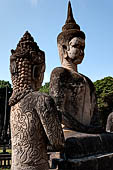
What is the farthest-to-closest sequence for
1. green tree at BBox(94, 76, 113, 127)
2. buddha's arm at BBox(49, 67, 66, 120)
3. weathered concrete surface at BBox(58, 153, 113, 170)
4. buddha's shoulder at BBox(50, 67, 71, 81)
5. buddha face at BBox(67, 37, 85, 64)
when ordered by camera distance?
green tree at BBox(94, 76, 113, 127)
buddha face at BBox(67, 37, 85, 64)
buddha's shoulder at BBox(50, 67, 71, 81)
buddha's arm at BBox(49, 67, 66, 120)
weathered concrete surface at BBox(58, 153, 113, 170)

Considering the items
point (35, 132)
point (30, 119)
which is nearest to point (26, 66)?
point (30, 119)

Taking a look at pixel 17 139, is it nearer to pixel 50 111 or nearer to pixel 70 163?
pixel 50 111

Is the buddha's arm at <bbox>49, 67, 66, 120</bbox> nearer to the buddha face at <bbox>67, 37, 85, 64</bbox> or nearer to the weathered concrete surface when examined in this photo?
the buddha face at <bbox>67, 37, 85, 64</bbox>

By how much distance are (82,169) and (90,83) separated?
6.75 feet

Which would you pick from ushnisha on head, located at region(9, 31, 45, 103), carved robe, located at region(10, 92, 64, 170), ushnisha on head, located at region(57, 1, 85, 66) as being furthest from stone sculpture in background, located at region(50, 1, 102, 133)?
carved robe, located at region(10, 92, 64, 170)

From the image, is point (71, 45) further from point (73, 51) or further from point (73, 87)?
point (73, 87)

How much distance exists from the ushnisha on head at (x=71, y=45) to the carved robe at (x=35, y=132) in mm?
2492

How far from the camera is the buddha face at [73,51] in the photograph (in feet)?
15.5

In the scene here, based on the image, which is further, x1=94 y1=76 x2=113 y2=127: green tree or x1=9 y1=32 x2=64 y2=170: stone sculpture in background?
x1=94 y1=76 x2=113 y2=127: green tree

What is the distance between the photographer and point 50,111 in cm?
234

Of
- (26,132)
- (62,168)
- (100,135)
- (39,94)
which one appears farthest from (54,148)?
(100,135)

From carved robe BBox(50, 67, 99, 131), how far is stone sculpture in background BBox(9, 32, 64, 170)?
1.55 meters

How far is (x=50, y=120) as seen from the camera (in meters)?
2.32

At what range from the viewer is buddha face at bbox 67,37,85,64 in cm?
471
